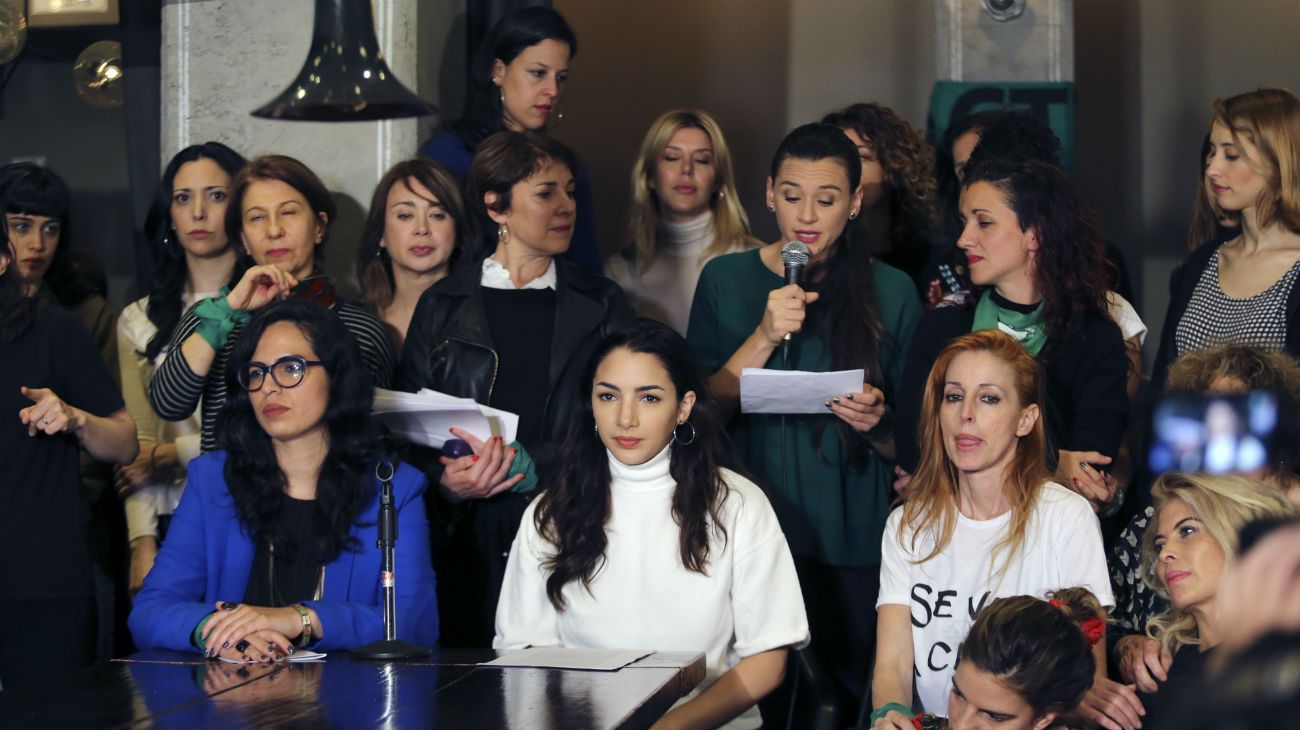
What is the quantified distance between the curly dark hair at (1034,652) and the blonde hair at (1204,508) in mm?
263

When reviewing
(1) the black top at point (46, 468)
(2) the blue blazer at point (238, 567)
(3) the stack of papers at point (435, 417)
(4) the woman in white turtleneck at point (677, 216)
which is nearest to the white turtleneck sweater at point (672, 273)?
(4) the woman in white turtleneck at point (677, 216)

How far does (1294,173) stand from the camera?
11.8 feet

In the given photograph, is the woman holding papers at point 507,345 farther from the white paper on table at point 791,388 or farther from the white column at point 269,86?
the white column at point 269,86

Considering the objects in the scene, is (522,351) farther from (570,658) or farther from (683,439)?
(570,658)

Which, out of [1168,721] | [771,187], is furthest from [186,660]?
[1168,721]

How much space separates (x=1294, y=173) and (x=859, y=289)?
106cm

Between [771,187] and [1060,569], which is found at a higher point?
[771,187]

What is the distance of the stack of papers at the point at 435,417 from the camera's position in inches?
133

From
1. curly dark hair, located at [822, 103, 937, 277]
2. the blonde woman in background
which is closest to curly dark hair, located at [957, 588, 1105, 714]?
the blonde woman in background

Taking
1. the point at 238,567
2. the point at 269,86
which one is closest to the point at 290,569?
the point at 238,567

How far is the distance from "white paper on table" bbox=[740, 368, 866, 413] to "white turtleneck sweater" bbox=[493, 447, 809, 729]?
0.27 m

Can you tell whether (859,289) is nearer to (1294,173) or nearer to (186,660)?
(1294,173)

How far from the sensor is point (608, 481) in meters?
3.24

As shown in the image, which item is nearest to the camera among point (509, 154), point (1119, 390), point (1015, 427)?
point (1015, 427)
